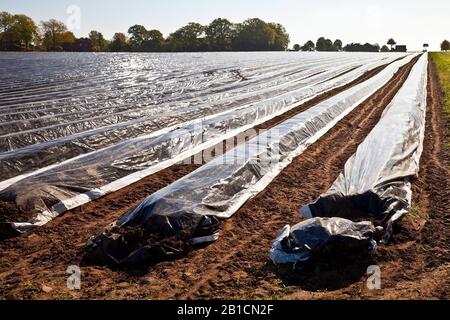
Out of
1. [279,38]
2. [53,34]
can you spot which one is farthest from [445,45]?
[53,34]

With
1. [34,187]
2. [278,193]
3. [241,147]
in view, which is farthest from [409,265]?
[34,187]

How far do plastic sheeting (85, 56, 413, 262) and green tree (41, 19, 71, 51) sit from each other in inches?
2694

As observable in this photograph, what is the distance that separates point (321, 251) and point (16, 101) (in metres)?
14.0

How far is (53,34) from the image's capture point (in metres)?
68.3

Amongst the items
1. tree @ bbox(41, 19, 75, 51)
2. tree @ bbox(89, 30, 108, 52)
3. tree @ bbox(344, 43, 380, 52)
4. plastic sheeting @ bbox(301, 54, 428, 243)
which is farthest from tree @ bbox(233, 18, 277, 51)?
plastic sheeting @ bbox(301, 54, 428, 243)

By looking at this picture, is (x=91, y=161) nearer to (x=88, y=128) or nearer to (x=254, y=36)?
(x=88, y=128)

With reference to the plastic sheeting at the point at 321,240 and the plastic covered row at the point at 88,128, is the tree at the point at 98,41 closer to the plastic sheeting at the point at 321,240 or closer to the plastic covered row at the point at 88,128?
the plastic covered row at the point at 88,128

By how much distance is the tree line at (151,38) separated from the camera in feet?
218

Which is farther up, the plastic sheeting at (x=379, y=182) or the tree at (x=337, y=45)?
the tree at (x=337, y=45)

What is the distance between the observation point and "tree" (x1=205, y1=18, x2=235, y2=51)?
272 ft

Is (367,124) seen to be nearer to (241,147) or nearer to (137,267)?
(241,147)

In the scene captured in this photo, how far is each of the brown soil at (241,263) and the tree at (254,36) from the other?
278 feet

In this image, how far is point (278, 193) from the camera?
6949mm

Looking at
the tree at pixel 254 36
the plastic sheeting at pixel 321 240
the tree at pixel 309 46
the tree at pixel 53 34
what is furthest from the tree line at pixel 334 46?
the plastic sheeting at pixel 321 240
